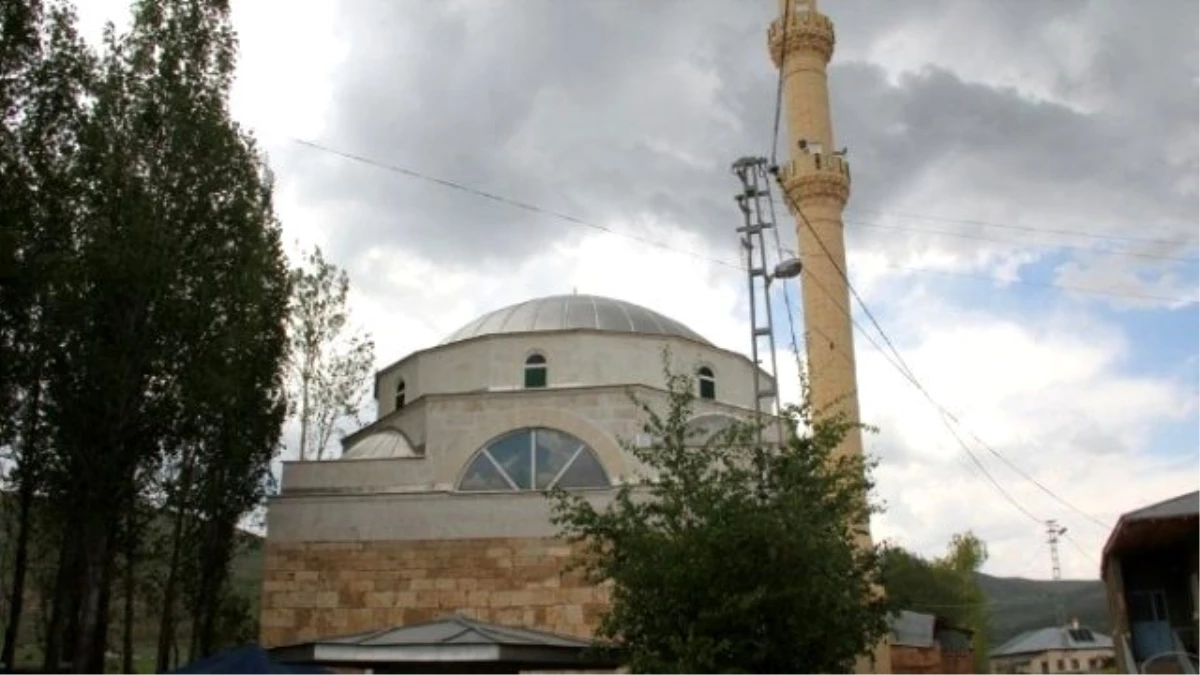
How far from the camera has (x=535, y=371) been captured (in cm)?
2222

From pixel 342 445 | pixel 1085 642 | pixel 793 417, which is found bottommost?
pixel 1085 642

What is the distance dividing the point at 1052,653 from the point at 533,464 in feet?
149

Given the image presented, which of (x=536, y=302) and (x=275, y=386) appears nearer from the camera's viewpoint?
(x=275, y=386)

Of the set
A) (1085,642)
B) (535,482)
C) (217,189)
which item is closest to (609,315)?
(535,482)

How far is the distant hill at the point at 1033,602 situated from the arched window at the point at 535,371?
86199mm

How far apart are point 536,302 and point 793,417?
12982mm

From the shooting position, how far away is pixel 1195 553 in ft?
50.8

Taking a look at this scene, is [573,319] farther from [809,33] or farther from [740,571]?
[740,571]

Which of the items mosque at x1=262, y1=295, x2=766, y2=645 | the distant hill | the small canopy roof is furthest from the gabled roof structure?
the distant hill

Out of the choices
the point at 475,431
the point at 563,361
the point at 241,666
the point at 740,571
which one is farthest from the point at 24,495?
the point at 740,571

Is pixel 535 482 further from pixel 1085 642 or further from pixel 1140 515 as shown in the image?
pixel 1085 642

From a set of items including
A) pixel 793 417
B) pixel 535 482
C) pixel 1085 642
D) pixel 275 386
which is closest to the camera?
pixel 793 417

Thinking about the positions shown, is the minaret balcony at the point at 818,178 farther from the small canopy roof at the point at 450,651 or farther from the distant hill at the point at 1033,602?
the distant hill at the point at 1033,602

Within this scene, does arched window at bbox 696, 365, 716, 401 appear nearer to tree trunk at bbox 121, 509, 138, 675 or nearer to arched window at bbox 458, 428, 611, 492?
arched window at bbox 458, 428, 611, 492
